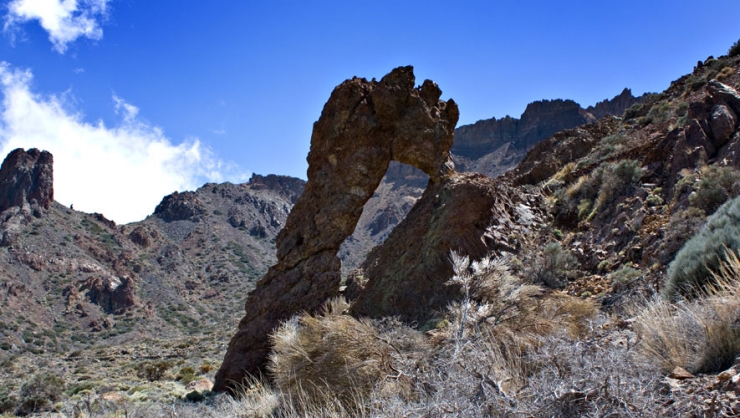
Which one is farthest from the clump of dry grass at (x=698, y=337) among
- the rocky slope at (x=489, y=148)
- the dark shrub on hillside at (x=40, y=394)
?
the rocky slope at (x=489, y=148)

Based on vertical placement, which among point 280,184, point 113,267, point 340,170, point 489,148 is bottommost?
point 340,170

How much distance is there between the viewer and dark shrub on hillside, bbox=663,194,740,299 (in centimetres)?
574

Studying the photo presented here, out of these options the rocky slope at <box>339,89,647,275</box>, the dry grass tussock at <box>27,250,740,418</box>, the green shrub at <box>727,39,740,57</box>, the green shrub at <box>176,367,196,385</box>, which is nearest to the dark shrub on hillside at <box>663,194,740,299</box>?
the dry grass tussock at <box>27,250,740,418</box>

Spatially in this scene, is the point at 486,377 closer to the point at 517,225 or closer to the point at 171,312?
the point at 517,225

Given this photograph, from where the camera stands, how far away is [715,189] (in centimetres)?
880

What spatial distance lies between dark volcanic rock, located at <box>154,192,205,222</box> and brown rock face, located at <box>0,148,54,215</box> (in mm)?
18296

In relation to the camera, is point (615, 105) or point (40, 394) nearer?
point (40, 394)

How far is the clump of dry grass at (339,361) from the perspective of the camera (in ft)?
19.0

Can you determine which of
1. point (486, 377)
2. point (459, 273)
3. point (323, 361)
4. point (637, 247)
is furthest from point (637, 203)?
point (486, 377)

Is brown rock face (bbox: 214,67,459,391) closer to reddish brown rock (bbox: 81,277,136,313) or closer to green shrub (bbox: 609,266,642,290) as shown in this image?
green shrub (bbox: 609,266,642,290)

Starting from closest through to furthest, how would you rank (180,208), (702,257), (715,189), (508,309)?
(702,257) < (508,309) < (715,189) < (180,208)

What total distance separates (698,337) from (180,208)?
86.4 meters

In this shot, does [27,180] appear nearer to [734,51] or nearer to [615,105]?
[734,51]

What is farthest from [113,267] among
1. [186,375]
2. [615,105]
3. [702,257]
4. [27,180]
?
[615,105]
